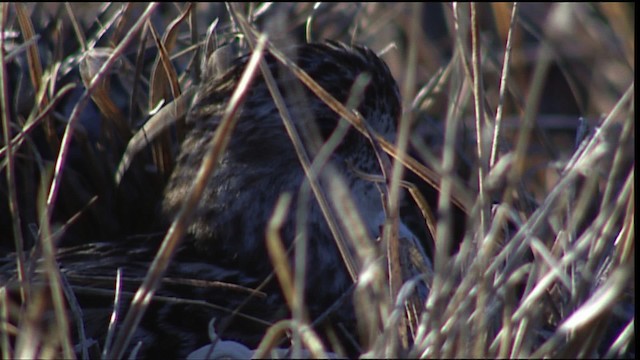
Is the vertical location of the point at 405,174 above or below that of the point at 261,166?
below

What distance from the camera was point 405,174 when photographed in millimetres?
2580

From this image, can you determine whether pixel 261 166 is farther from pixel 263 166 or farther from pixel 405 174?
pixel 405 174

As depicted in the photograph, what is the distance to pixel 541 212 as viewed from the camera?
4.95 feet

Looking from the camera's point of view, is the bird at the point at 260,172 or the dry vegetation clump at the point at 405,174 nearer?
the dry vegetation clump at the point at 405,174

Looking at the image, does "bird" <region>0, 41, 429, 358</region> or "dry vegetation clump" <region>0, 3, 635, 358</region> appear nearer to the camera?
"dry vegetation clump" <region>0, 3, 635, 358</region>

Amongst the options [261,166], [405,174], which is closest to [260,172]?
[261,166]

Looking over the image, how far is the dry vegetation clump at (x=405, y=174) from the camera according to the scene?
56.1 inches

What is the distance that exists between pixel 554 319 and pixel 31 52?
1.15 m

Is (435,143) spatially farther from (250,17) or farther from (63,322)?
(63,322)

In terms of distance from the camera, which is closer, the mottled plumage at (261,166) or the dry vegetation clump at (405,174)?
the dry vegetation clump at (405,174)

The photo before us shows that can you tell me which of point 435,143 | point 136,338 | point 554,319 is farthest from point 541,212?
point 435,143

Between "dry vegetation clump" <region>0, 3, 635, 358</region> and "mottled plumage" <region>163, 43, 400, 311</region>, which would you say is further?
"mottled plumage" <region>163, 43, 400, 311</region>

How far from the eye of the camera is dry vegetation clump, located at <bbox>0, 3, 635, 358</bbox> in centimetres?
142

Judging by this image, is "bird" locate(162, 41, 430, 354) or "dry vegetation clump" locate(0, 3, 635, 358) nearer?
"dry vegetation clump" locate(0, 3, 635, 358)
